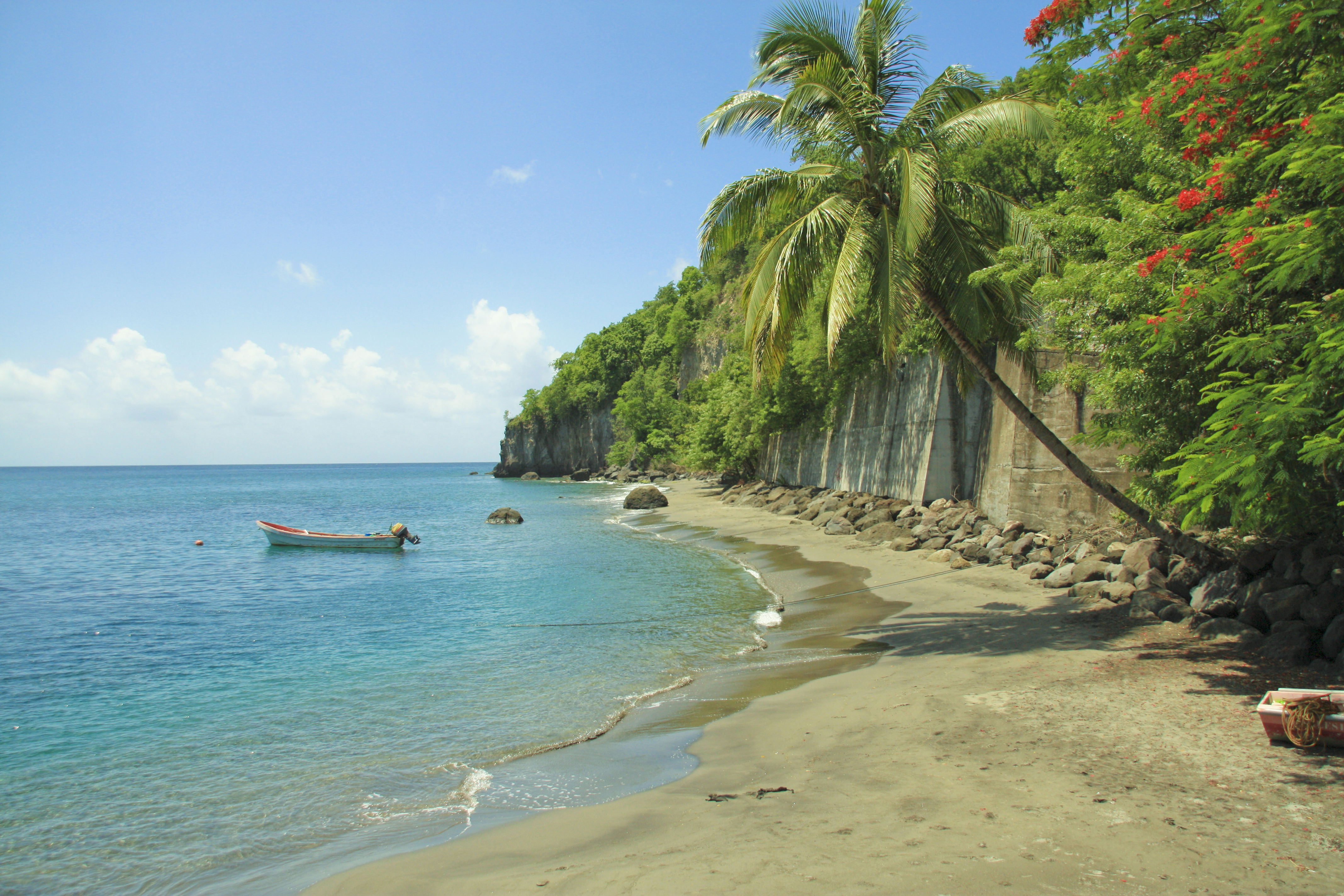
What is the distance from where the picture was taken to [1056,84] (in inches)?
343

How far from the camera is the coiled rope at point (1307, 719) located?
17.6ft

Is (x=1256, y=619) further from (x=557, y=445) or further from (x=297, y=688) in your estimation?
(x=557, y=445)

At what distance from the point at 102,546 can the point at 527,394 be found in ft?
229

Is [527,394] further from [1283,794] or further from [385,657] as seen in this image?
[1283,794]

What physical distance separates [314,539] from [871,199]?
2725 cm

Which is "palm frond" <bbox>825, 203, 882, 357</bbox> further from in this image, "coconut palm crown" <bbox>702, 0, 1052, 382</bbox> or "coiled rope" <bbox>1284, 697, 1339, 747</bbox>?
"coiled rope" <bbox>1284, 697, 1339, 747</bbox>

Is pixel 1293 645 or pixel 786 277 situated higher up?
pixel 786 277

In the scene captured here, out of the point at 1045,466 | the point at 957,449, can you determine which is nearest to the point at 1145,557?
the point at 1045,466

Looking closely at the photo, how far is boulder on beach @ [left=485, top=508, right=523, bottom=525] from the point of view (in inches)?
1471

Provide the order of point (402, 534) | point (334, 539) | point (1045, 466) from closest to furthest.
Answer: point (1045, 466) < point (402, 534) < point (334, 539)

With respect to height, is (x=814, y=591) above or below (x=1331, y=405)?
below

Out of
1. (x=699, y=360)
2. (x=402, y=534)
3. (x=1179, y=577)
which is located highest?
(x=699, y=360)

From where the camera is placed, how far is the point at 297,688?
10.9m

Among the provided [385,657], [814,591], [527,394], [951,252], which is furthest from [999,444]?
[527,394]
